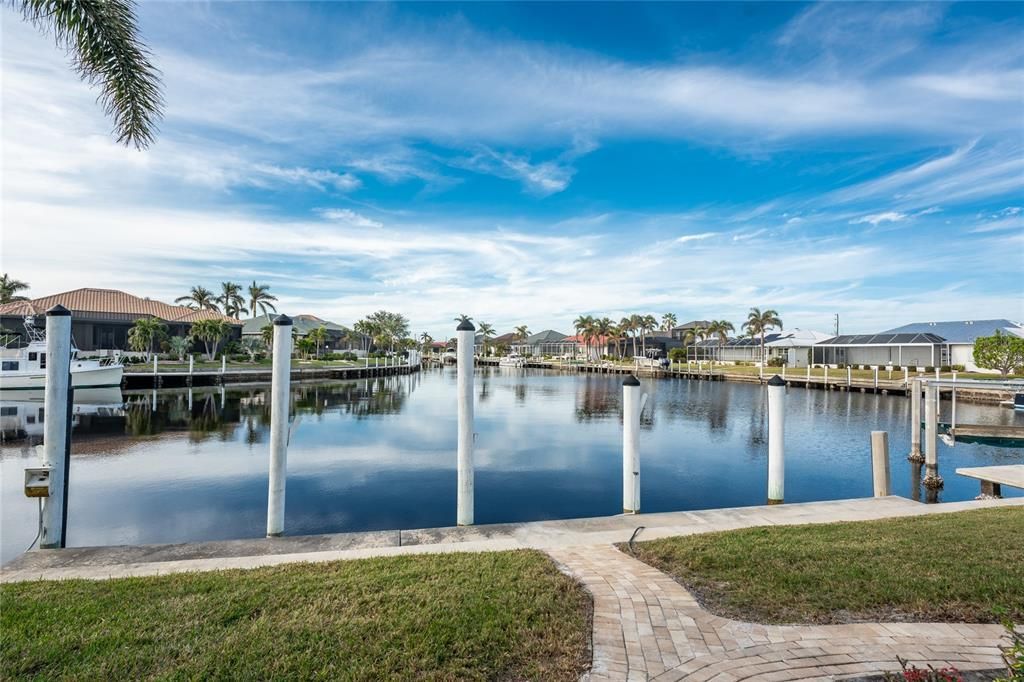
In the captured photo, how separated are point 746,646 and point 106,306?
225 feet

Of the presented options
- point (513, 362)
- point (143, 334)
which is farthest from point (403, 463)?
point (513, 362)

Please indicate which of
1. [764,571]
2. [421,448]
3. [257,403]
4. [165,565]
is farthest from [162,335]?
[764,571]

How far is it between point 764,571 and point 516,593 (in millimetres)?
2568

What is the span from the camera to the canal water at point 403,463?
1109cm

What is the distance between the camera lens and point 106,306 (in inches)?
2226

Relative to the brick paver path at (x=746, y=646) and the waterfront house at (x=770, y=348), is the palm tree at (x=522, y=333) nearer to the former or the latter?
the waterfront house at (x=770, y=348)

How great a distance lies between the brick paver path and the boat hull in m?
38.0

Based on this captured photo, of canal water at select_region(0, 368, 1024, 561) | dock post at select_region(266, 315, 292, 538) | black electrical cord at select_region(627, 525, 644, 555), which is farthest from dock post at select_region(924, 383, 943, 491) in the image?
dock post at select_region(266, 315, 292, 538)

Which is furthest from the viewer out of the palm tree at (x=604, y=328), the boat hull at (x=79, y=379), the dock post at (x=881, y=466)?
the palm tree at (x=604, y=328)

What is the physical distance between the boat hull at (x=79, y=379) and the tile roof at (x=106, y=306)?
22175mm

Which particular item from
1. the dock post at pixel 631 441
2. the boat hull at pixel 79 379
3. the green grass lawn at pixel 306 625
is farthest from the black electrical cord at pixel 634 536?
the boat hull at pixel 79 379

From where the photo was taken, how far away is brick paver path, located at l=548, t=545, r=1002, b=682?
379 centimetres

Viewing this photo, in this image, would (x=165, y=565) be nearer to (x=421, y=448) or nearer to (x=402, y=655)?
(x=402, y=655)

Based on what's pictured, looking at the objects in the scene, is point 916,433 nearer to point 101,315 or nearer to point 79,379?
point 79,379
